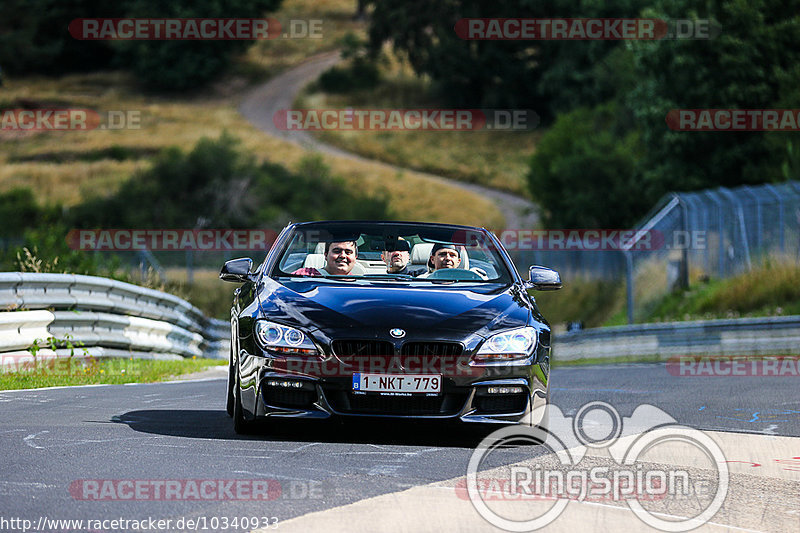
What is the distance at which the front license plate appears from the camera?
327 inches

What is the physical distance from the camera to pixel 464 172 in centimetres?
8488

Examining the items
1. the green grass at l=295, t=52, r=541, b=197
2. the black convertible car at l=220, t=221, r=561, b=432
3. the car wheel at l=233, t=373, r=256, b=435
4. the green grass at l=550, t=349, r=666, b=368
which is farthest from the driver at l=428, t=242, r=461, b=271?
the green grass at l=295, t=52, r=541, b=197

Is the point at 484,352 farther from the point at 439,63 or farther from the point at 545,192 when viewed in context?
the point at 439,63

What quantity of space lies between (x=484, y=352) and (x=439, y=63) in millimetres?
83340

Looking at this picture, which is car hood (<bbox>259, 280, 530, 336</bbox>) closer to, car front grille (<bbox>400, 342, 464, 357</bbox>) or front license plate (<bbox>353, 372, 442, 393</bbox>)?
car front grille (<bbox>400, 342, 464, 357</bbox>)

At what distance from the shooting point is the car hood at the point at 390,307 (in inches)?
333

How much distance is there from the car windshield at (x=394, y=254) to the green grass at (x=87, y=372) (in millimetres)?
4325

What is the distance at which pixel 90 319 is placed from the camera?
51.4 ft

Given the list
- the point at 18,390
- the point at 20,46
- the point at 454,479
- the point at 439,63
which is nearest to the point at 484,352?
the point at 454,479

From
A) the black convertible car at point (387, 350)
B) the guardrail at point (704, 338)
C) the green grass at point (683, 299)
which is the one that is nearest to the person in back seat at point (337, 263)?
the black convertible car at point (387, 350)

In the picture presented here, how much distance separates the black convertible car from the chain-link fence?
19785mm

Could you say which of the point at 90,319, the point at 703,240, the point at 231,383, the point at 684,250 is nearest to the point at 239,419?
the point at 231,383

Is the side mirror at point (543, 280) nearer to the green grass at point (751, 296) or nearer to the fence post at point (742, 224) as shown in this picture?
the green grass at point (751, 296)

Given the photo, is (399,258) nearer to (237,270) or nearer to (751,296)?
(237,270)
